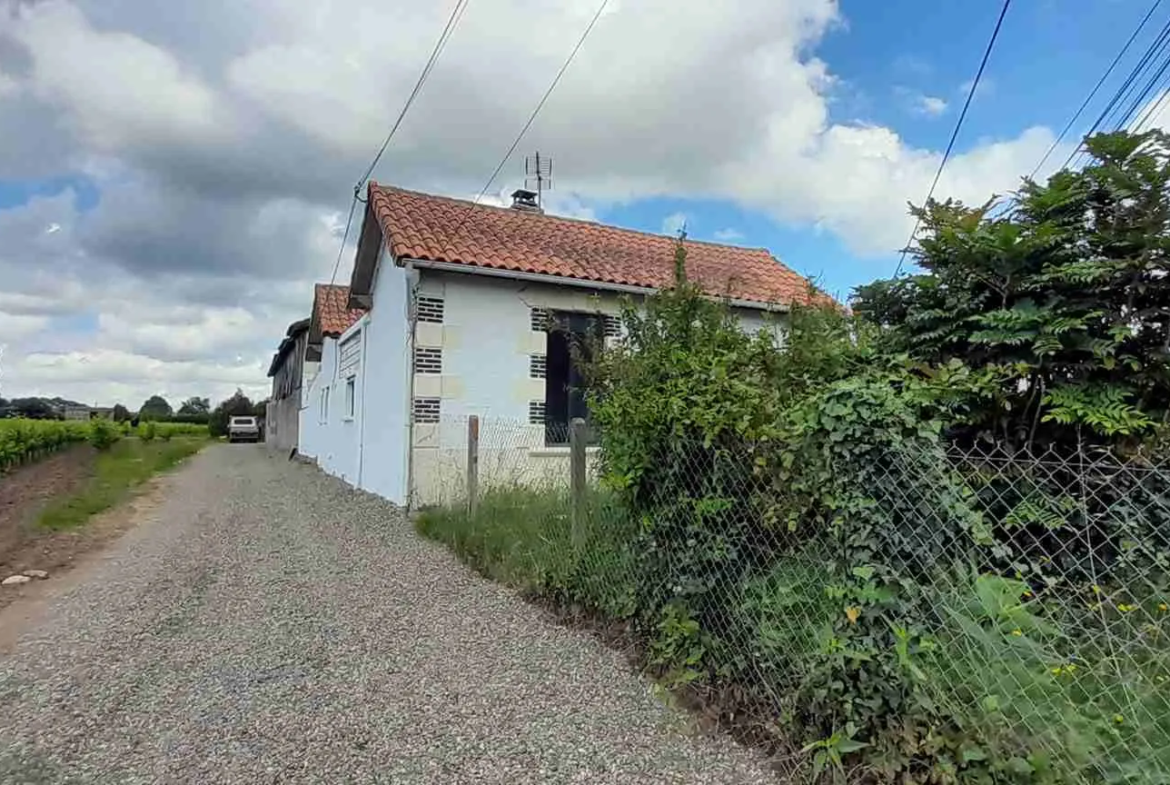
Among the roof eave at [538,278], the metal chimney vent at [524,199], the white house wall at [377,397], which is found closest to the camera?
the roof eave at [538,278]

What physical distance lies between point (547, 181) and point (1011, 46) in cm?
1062

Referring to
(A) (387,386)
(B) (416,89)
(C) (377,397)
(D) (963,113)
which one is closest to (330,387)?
(C) (377,397)

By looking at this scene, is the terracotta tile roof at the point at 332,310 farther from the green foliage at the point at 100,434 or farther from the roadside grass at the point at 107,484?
the green foliage at the point at 100,434

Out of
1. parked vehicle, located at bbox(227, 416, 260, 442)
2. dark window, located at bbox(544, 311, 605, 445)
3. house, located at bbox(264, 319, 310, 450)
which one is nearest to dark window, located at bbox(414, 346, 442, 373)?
dark window, located at bbox(544, 311, 605, 445)

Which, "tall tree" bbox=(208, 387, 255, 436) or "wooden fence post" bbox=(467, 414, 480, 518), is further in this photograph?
"tall tree" bbox=(208, 387, 255, 436)

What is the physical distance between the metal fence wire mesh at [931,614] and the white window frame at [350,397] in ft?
38.2

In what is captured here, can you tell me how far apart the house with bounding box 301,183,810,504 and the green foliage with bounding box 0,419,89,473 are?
31.9 ft

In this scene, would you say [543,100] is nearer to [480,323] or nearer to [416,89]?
[416,89]

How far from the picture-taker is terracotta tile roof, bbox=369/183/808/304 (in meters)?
9.71

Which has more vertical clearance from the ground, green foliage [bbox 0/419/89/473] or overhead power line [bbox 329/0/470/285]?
overhead power line [bbox 329/0/470/285]

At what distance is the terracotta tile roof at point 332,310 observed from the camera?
60.1 feet

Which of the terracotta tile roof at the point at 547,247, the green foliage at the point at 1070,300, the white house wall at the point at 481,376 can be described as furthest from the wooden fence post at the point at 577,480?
the terracotta tile roof at the point at 547,247

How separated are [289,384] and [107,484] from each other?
15660 millimetres

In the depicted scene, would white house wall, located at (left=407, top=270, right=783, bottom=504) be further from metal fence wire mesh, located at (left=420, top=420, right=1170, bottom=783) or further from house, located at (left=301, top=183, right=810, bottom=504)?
metal fence wire mesh, located at (left=420, top=420, right=1170, bottom=783)
